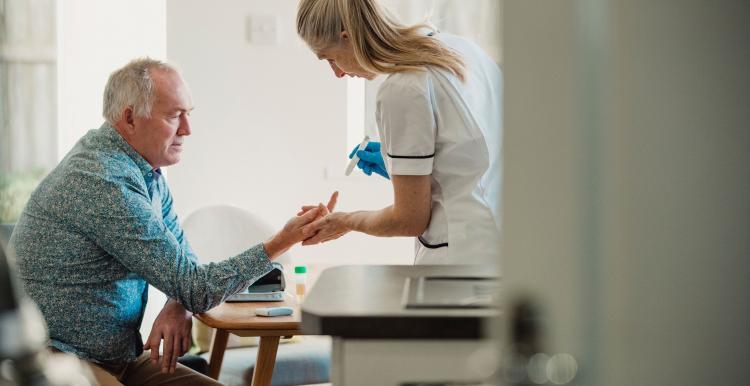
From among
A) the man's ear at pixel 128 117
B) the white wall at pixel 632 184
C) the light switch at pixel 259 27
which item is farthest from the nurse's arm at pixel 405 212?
the light switch at pixel 259 27

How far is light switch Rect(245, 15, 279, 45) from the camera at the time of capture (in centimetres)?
401

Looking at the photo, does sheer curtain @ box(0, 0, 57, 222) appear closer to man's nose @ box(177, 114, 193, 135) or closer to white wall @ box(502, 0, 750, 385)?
man's nose @ box(177, 114, 193, 135)

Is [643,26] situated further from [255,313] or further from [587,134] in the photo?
[255,313]

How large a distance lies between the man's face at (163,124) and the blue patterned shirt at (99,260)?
113 millimetres

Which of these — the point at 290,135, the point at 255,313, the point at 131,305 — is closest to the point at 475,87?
the point at 255,313

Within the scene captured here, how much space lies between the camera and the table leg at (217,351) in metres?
2.56

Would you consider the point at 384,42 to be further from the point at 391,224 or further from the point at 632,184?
the point at 632,184

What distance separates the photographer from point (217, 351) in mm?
2574

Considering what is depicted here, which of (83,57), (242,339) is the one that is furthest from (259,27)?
(242,339)

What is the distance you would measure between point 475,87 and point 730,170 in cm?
137

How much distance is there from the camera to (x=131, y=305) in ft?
6.63

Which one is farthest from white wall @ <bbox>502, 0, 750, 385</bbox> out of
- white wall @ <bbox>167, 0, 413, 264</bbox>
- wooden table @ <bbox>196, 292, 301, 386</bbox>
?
white wall @ <bbox>167, 0, 413, 264</bbox>

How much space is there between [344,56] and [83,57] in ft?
6.95

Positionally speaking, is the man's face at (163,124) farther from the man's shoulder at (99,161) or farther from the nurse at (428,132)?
the nurse at (428,132)
